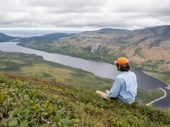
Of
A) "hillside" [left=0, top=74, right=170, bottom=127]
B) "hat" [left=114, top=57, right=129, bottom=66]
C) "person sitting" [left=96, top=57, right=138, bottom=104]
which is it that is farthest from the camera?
"person sitting" [left=96, top=57, right=138, bottom=104]

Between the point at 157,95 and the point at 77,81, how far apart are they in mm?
68786

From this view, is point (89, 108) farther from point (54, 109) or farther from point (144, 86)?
point (144, 86)

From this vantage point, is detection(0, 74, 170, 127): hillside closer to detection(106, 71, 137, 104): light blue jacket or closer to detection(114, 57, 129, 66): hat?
detection(106, 71, 137, 104): light blue jacket

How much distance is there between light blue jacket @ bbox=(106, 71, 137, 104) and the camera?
9.41 metres

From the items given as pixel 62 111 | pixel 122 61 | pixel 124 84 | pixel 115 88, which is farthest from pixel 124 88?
pixel 62 111

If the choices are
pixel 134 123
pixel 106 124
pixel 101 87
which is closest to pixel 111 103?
pixel 134 123

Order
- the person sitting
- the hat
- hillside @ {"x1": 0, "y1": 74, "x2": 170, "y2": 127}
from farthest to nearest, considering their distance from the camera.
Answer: the person sitting, the hat, hillside @ {"x1": 0, "y1": 74, "x2": 170, "y2": 127}

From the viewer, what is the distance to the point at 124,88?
9523mm

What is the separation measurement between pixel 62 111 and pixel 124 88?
17.3 ft

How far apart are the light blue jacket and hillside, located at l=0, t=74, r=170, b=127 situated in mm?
341

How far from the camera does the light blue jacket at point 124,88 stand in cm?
941

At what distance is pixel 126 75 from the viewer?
31.2ft

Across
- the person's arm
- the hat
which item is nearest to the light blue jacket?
the person's arm

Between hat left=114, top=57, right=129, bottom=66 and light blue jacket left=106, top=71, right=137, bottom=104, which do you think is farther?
light blue jacket left=106, top=71, right=137, bottom=104
